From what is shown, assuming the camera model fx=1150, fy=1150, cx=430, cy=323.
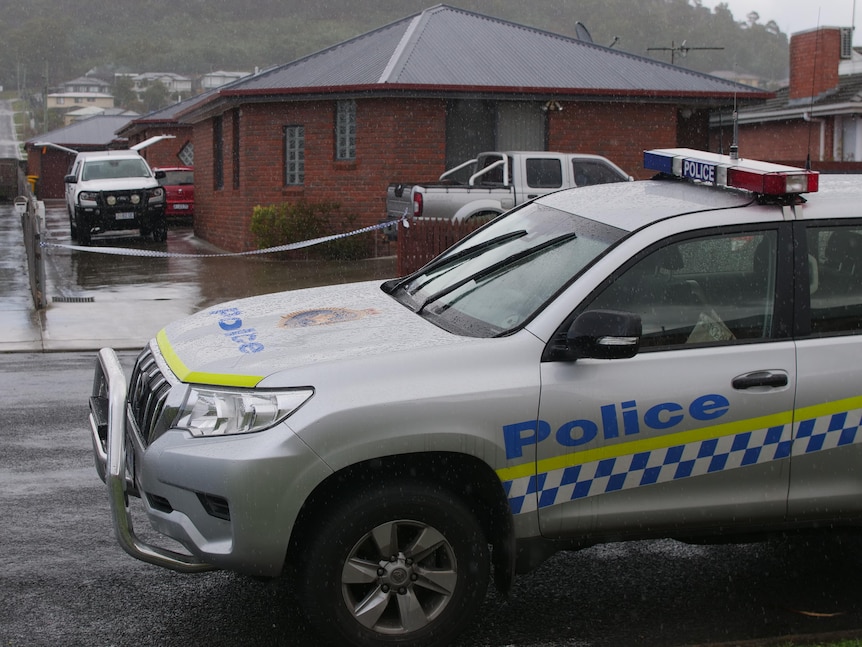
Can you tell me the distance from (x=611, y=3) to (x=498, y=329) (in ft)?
371

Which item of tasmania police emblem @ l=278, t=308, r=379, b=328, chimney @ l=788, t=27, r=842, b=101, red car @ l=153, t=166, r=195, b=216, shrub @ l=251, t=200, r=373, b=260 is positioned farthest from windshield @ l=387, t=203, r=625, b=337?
chimney @ l=788, t=27, r=842, b=101

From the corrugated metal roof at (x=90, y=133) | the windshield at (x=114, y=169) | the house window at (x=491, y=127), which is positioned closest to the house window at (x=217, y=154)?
the windshield at (x=114, y=169)

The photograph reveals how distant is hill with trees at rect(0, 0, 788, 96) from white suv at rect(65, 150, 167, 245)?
87.7m

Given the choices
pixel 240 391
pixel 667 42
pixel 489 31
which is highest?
pixel 667 42

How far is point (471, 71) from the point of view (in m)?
21.9

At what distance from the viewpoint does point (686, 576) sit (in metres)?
5.16

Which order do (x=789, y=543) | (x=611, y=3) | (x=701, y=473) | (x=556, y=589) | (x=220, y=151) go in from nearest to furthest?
(x=701, y=473) < (x=556, y=589) < (x=789, y=543) < (x=220, y=151) < (x=611, y=3)

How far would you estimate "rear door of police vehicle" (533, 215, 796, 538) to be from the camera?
13.7 ft

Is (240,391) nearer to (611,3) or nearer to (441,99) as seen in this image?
(441,99)

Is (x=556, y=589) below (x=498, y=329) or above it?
below

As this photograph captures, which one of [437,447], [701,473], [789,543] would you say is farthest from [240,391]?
[789,543]

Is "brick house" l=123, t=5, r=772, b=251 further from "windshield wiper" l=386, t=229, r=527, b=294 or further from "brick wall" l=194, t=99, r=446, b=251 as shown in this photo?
"windshield wiper" l=386, t=229, r=527, b=294

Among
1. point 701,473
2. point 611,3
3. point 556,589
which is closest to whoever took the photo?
point 701,473

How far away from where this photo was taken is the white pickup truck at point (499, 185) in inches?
682
